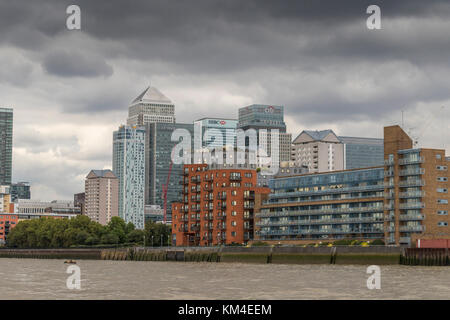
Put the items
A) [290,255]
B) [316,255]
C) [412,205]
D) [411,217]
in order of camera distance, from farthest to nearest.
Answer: [412,205] < [411,217] < [290,255] < [316,255]

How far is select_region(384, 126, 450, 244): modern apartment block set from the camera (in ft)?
559

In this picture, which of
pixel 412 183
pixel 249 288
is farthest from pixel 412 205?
pixel 249 288

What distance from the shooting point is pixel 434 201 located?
562 ft

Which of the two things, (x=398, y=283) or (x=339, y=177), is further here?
(x=339, y=177)

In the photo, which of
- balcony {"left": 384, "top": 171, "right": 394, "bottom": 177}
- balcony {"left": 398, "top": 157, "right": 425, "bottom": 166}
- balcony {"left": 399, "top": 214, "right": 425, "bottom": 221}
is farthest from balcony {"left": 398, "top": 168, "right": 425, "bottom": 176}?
balcony {"left": 399, "top": 214, "right": 425, "bottom": 221}

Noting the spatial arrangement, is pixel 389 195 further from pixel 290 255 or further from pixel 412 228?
pixel 290 255

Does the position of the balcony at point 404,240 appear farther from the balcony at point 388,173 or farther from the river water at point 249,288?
the river water at point 249,288

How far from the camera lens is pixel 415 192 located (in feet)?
563

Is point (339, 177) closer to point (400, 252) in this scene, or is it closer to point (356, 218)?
point (356, 218)

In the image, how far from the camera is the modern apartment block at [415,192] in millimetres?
170375
